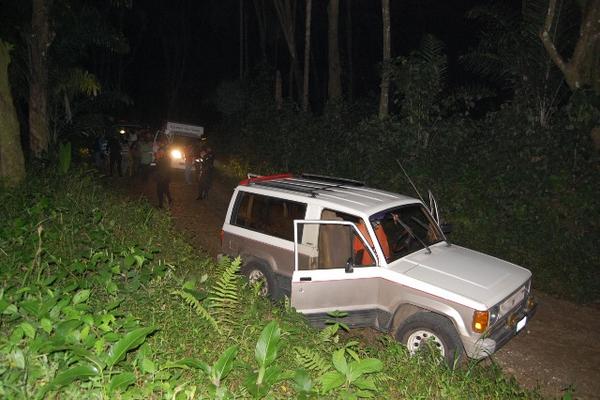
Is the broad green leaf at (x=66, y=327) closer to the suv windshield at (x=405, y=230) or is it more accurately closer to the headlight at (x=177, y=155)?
the suv windshield at (x=405, y=230)

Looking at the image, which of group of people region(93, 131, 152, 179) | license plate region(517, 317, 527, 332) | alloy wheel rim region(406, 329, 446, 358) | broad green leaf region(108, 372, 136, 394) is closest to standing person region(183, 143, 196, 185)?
group of people region(93, 131, 152, 179)

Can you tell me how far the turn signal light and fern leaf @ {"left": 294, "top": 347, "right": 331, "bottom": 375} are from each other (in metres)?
1.94

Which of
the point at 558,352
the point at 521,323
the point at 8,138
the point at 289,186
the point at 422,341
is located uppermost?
the point at 8,138

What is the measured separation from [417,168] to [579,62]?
350cm

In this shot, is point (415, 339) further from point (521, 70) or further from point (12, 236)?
point (521, 70)

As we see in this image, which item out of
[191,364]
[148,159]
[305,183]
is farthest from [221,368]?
[148,159]

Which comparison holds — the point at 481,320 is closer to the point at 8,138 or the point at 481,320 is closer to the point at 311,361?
the point at 311,361

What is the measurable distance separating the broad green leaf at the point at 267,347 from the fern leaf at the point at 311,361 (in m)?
0.43

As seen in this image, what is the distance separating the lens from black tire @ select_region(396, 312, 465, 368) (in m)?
5.00

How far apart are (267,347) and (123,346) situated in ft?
2.88

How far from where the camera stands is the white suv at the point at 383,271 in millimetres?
5016

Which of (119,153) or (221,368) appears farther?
(119,153)

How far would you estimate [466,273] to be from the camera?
543 centimetres

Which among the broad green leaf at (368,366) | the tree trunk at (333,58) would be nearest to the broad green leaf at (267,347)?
the broad green leaf at (368,366)
